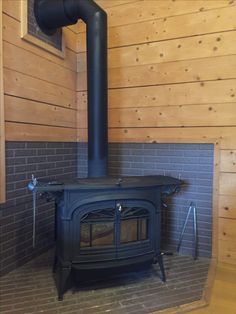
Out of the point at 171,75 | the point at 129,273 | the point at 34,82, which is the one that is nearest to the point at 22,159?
the point at 34,82

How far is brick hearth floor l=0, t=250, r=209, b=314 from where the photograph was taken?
1.75m

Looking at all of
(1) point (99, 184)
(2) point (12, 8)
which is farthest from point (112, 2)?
(1) point (99, 184)

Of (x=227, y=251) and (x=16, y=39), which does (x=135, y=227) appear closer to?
(x=227, y=251)

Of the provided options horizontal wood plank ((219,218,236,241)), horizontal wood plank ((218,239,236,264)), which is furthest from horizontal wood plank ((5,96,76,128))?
horizontal wood plank ((218,239,236,264))

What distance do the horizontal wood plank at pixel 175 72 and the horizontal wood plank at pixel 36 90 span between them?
47 centimetres

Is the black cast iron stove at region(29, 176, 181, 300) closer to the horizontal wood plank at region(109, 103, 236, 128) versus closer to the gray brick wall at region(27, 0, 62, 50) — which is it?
the horizontal wood plank at region(109, 103, 236, 128)

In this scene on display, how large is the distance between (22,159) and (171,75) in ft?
5.00

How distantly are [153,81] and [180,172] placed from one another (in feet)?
2.96

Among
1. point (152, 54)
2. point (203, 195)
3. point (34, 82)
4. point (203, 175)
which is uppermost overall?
point (152, 54)

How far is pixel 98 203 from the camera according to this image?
188 centimetres

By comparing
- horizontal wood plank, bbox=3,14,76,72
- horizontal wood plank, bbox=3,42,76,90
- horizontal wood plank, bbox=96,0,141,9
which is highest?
horizontal wood plank, bbox=96,0,141,9

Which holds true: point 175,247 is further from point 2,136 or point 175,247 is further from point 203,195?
point 2,136

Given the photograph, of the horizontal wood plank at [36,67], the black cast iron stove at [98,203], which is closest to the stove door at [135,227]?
the black cast iron stove at [98,203]

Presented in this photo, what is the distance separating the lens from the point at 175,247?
8.59ft
